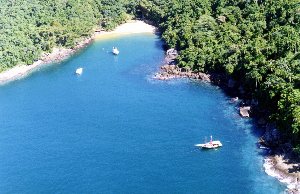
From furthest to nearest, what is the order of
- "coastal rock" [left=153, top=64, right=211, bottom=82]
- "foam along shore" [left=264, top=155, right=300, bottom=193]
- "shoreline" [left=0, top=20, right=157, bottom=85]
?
"shoreline" [left=0, top=20, right=157, bottom=85]
"coastal rock" [left=153, top=64, right=211, bottom=82]
"foam along shore" [left=264, top=155, right=300, bottom=193]

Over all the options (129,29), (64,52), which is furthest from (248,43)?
(64,52)

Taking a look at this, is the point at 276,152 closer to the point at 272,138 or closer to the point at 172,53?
the point at 272,138

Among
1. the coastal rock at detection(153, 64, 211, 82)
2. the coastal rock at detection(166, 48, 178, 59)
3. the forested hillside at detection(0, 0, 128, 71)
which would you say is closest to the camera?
the coastal rock at detection(153, 64, 211, 82)

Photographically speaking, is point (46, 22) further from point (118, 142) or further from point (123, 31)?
point (118, 142)

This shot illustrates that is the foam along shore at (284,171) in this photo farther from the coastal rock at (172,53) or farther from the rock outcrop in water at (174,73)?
the coastal rock at (172,53)

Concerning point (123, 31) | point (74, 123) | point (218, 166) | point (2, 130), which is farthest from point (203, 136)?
point (123, 31)

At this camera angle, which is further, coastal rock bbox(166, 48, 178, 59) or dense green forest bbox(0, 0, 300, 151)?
coastal rock bbox(166, 48, 178, 59)

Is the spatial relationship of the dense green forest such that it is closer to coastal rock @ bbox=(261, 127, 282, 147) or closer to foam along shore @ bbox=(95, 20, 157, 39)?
coastal rock @ bbox=(261, 127, 282, 147)

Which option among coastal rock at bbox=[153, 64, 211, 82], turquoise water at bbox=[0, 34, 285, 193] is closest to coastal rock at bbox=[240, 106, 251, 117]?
turquoise water at bbox=[0, 34, 285, 193]
